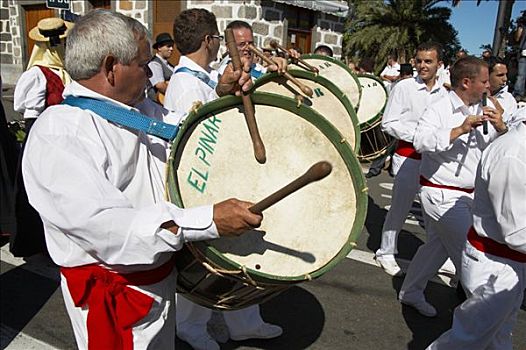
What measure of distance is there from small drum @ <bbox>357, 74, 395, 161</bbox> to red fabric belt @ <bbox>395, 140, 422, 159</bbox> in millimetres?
109

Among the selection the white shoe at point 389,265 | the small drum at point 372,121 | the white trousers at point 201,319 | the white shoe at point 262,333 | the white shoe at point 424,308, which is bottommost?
the white shoe at point 389,265

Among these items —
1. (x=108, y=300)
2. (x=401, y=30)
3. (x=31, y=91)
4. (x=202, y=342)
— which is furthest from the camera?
(x=401, y=30)

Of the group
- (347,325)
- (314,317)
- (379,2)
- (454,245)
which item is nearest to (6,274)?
(314,317)

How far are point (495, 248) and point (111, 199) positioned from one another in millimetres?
1884

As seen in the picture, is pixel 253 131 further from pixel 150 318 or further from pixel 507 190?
pixel 507 190

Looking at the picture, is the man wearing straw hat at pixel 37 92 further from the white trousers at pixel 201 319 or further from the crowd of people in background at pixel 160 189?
the white trousers at pixel 201 319

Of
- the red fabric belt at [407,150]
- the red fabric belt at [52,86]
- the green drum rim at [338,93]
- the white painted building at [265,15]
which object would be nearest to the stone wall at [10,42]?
the white painted building at [265,15]

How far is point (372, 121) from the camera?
390 cm

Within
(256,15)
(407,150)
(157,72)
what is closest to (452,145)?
(407,150)

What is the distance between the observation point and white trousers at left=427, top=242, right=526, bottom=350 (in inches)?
91.2

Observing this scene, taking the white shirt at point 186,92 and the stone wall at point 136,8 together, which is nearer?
the white shirt at point 186,92

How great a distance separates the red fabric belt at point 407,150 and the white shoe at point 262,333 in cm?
203

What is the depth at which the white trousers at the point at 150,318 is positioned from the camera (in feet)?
5.65

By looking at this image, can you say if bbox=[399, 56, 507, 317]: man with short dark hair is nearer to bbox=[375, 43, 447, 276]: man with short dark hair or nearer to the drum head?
the drum head
